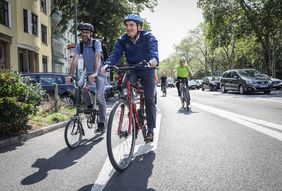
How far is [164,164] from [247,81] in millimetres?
19900

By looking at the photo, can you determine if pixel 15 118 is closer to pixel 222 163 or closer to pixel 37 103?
pixel 37 103

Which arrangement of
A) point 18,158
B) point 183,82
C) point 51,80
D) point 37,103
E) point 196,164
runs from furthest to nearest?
1. point 51,80
2. point 183,82
3. point 37,103
4. point 18,158
5. point 196,164

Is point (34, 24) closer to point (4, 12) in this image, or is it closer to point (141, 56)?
point (4, 12)

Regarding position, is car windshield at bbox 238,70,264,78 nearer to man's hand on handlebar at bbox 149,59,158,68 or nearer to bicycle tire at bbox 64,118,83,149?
bicycle tire at bbox 64,118,83,149

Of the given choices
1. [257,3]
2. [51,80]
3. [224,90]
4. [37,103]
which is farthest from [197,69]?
[37,103]

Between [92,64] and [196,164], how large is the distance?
10.3 feet

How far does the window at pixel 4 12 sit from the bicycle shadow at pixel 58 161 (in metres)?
19.6

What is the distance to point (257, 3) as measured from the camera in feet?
115

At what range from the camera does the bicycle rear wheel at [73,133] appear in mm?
5865

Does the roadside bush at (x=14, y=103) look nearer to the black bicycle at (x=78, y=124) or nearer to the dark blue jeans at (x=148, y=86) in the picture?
the black bicycle at (x=78, y=124)

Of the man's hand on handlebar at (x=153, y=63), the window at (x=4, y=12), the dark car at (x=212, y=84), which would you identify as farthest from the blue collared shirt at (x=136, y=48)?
the dark car at (x=212, y=84)

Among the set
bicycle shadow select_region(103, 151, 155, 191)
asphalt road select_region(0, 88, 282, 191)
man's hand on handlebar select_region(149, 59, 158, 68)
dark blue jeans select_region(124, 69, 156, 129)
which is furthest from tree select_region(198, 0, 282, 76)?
bicycle shadow select_region(103, 151, 155, 191)

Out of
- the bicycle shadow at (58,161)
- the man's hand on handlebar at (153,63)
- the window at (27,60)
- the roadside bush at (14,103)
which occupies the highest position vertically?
the window at (27,60)

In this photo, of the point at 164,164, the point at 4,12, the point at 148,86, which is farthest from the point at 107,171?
the point at 4,12
